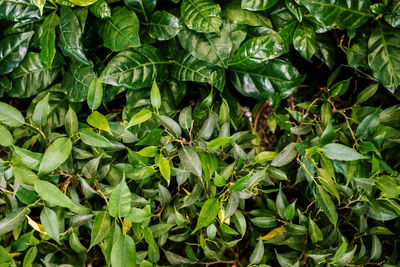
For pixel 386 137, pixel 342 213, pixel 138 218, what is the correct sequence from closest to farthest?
pixel 138 218 → pixel 386 137 → pixel 342 213

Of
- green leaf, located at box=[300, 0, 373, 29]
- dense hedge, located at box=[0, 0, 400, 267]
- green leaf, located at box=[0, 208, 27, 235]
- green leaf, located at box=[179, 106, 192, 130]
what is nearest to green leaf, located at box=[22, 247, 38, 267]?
dense hedge, located at box=[0, 0, 400, 267]

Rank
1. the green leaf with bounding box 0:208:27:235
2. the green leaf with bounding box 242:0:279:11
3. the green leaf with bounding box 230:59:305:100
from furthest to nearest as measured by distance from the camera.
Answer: the green leaf with bounding box 230:59:305:100
the green leaf with bounding box 242:0:279:11
the green leaf with bounding box 0:208:27:235

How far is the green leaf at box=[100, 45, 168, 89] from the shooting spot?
3.26 ft

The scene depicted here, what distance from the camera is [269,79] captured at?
1.11 meters

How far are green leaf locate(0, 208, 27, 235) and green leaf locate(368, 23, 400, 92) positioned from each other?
3.90ft

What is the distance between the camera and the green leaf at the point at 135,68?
993mm

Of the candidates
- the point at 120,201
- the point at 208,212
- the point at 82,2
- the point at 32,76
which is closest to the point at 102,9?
the point at 82,2

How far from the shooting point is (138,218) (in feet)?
2.76

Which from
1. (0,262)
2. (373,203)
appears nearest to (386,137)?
(373,203)

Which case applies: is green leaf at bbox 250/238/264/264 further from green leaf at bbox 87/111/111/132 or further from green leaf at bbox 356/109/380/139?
green leaf at bbox 87/111/111/132

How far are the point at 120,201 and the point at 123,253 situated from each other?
14 cm

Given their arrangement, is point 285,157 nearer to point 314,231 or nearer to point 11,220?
point 314,231

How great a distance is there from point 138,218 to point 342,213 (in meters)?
0.69

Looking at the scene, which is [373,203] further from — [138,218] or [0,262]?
[0,262]
